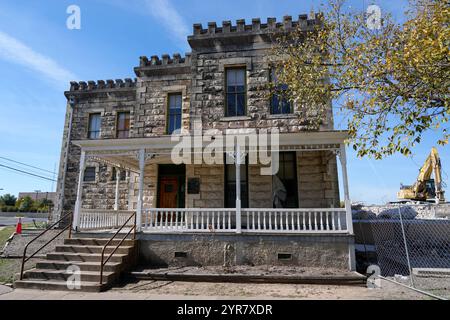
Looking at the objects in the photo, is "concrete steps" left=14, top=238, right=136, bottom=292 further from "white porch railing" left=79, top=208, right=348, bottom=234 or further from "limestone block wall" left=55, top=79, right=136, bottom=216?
"limestone block wall" left=55, top=79, right=136, bottom=216

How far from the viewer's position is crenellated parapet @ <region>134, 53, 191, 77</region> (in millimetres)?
12836

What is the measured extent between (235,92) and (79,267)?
26.9 feet

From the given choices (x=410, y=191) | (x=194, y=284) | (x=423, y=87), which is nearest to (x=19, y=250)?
(x=194, y=284)

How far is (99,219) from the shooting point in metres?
10.1

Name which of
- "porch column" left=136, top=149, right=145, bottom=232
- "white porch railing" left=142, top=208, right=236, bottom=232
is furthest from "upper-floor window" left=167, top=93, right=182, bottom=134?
"white porch railing" left=142, top=208, right=236, bottom=232

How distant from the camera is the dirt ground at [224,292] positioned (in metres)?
6.20

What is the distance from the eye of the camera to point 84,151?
991 cm

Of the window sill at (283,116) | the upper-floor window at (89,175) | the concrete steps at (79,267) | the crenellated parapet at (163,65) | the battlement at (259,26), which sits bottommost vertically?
the concrete steps at (79,267)

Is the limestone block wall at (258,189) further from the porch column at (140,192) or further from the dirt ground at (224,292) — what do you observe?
the porch column at (140,192)

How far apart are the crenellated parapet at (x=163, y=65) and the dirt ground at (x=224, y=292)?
9213 millimetres

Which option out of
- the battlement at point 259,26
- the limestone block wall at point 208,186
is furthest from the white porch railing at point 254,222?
the battlement at point 259,26
